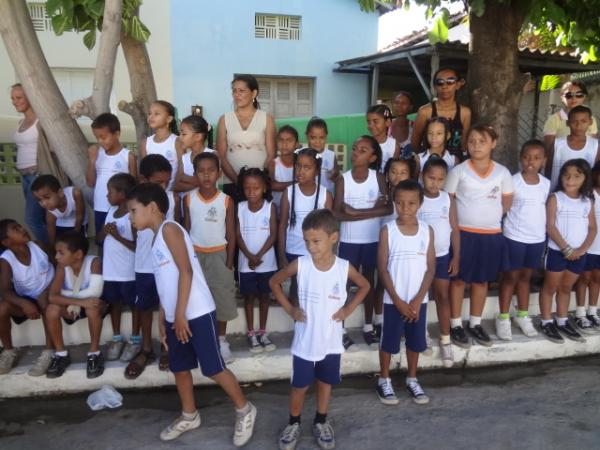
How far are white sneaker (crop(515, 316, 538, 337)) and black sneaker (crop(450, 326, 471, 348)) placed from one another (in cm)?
53

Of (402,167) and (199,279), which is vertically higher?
(402,167)

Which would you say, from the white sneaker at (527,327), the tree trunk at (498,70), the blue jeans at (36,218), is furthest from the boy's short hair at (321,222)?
the blue jeans at (36,218)

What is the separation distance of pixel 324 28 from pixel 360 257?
9144mm

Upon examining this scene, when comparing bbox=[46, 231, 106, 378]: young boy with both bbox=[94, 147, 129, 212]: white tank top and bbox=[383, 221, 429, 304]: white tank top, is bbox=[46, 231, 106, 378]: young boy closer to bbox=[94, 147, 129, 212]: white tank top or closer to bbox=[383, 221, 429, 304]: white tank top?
bbox=[94, 147, 129, 212]: white tank top

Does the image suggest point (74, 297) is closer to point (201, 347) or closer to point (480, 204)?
point (201, 347)

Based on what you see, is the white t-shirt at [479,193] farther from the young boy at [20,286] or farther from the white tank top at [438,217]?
the young boy at [20,286]

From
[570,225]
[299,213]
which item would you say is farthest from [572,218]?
[299,213]

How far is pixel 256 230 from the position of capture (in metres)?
3.35

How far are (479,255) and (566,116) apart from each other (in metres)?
1.74

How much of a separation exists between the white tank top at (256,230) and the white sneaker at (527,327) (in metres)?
2.06

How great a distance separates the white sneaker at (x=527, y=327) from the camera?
3.77 metres

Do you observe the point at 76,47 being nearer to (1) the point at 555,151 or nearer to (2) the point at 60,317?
(2) the point at 60,317

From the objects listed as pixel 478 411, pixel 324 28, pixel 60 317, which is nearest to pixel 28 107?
pixel 60 317

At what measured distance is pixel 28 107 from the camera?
166 inches
